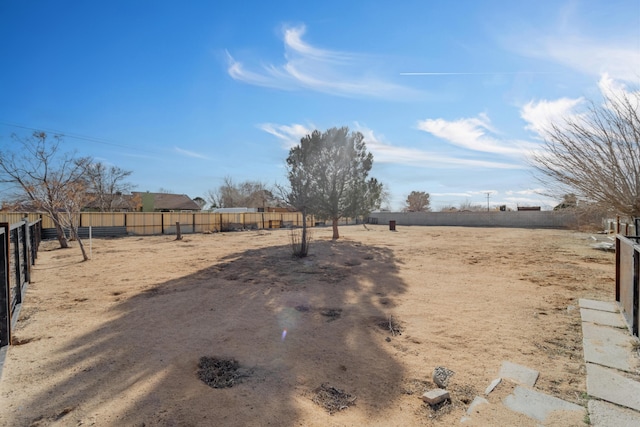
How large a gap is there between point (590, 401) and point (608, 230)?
1910cm

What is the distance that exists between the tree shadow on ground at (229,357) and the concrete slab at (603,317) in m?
2.83

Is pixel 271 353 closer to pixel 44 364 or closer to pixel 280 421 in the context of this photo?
pixel 280 421

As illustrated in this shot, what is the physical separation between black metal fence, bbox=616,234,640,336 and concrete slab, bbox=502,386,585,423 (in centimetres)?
204

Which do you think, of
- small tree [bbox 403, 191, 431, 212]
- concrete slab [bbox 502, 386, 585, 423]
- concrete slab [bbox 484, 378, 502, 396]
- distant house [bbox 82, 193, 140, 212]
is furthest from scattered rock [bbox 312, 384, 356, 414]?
small tree [bbox 403, 191, 431, 212]

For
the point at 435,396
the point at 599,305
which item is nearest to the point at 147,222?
the point at 435,396

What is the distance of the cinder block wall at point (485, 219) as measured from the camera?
29359 millimetres

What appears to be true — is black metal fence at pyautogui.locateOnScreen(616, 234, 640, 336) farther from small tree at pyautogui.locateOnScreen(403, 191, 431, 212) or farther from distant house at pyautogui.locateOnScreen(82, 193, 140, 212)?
small tree at pyautogui.locateOnScreen(403, 191, 431, 212)

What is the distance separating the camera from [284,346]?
12.4 ft

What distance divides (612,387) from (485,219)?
33492mm

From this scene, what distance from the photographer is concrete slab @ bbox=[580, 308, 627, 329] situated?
431 centimetres

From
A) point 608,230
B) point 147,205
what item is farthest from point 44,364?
point 147,205

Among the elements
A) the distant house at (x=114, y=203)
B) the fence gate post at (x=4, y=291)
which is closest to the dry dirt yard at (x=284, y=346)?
the fence gate post at (x=4, y=291)

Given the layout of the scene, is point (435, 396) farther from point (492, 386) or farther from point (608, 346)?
point (608, 346)

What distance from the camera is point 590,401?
259cm
